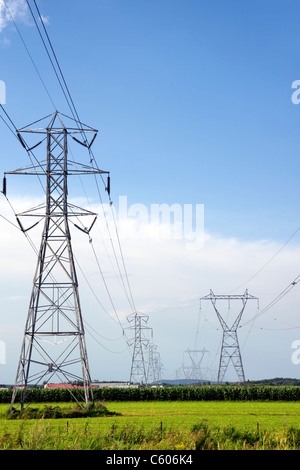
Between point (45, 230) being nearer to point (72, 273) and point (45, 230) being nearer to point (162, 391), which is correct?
point (72, 273)

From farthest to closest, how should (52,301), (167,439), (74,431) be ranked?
1. (52,301)
2. (74,431)
3. (167,439)

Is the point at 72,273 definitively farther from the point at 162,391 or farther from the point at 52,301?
the point at 162,391

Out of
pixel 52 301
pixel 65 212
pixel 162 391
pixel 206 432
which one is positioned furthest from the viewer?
pixel 162 391

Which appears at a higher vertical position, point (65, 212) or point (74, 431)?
point (65, 212)

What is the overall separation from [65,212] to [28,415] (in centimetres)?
1581

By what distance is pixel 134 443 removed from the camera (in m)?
17.4

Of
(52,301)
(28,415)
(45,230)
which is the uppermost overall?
(45,230)

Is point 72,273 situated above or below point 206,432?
above

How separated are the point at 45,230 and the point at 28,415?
1422 centimetres

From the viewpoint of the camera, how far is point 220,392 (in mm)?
76688
